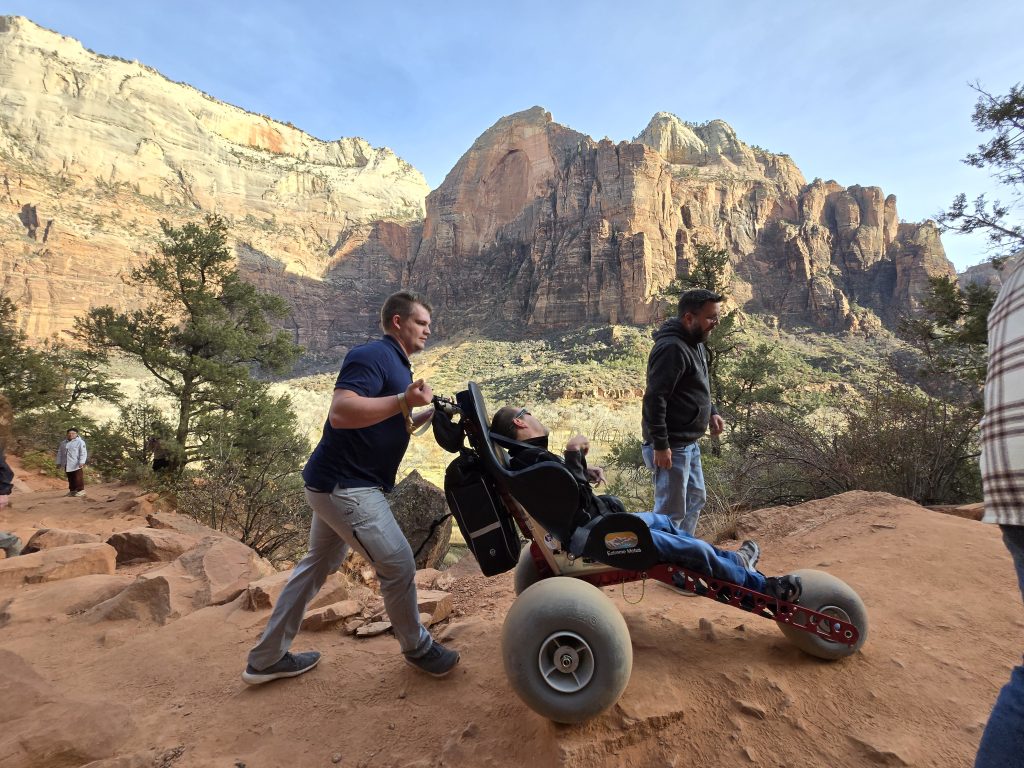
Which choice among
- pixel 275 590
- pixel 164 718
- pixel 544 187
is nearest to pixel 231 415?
pixel 275 590

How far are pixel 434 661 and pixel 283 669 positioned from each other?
94 cm

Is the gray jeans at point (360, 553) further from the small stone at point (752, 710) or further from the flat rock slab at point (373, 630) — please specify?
the small stone at point (752, 710)

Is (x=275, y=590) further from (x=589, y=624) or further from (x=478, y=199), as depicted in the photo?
(x=478, y=199)

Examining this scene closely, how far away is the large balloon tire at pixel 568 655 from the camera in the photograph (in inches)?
78.3

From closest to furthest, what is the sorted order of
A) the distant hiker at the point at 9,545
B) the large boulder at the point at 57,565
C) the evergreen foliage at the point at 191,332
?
the large boulder at the point at 57,565 → the distant hiker at the point at 9,545 → the evergreen foliage at the point at 191,332

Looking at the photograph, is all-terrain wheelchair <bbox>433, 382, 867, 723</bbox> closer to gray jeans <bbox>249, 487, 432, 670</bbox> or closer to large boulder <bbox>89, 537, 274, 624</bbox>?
gray jeans <bbox>249, 487, 432, 670</bbox>

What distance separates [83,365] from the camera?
1706cm

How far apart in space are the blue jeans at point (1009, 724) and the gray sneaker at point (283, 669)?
310 cm

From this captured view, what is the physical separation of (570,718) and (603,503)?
3.23 ft

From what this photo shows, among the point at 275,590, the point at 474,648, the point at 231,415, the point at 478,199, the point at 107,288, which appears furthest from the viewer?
the point at 478,199

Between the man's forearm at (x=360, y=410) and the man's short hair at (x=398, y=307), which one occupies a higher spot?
the man's short hair at (x=398, y=307)

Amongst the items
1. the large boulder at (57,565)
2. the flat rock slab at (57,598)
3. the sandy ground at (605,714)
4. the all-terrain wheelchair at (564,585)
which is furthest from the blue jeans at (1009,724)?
the large boulder at (57,565)

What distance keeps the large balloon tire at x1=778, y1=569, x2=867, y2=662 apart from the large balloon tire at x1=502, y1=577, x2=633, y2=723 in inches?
39.4

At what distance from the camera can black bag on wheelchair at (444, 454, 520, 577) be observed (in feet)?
8.08
